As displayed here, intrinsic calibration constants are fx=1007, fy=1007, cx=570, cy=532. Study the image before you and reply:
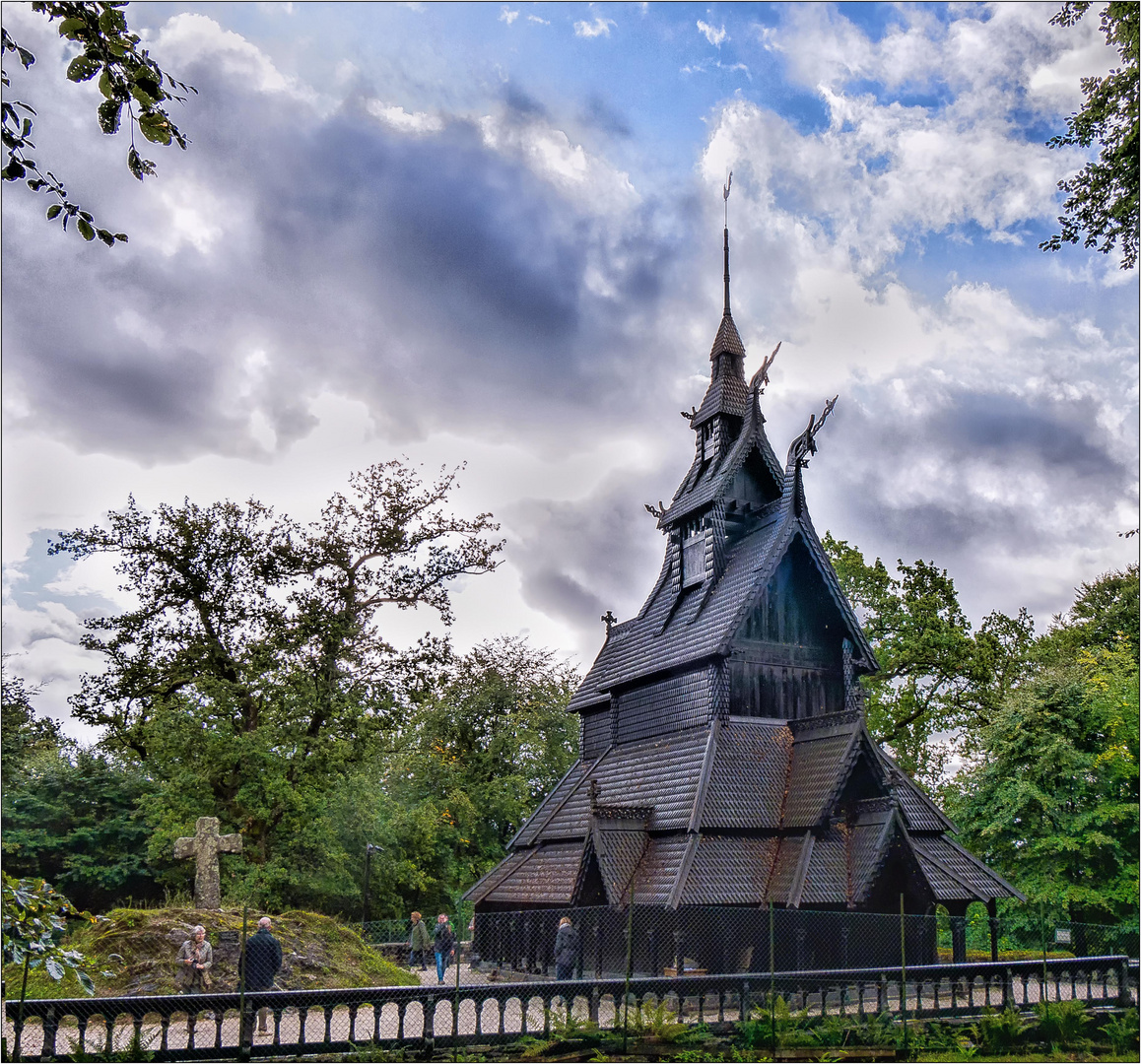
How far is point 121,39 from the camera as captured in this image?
4414 millimetres

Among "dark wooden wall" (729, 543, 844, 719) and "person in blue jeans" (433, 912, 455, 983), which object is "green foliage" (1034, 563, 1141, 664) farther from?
"person in blue jeans" (433, 912, 455, 983)

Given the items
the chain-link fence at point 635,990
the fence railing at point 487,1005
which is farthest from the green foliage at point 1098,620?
the fence railing at point 487,1005

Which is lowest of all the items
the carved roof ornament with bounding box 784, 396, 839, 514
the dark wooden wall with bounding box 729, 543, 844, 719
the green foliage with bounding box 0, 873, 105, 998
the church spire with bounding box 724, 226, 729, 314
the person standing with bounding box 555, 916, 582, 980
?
the person standing with bounding box 555, 916, 582, 980

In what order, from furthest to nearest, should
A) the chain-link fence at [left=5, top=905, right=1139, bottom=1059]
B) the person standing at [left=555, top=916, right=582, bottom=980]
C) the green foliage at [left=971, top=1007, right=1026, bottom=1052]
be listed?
the person standing at [left=555, top=916, right=582, bottom=980], the green foliage at [left=971, top=1007, right=1026, bottom=1052], the chain-link fence at [left=5, top=905, right=1139, bottom=1059]

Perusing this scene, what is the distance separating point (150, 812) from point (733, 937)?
53.7 ft

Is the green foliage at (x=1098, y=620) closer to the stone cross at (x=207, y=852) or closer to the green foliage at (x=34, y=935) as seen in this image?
the stone cross at (x=207, y=852)

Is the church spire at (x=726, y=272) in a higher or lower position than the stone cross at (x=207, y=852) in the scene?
higher

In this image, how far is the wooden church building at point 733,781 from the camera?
57.1ft

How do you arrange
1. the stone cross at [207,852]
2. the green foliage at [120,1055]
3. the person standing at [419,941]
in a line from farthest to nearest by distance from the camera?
the person standing at [419,941], the stone cross at [207,852], the green foliage at [120,1055]

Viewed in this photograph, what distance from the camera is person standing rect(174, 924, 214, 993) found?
14523mm

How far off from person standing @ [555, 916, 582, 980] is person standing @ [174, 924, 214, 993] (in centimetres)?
564

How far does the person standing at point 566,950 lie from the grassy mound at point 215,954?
310 cm

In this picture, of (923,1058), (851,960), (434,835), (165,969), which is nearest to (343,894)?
(434,835)

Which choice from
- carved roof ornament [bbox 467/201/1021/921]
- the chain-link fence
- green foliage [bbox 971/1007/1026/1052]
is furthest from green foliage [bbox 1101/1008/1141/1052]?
carved roof ornament [bbox 467/201/1021/921]
